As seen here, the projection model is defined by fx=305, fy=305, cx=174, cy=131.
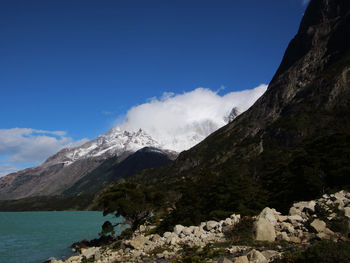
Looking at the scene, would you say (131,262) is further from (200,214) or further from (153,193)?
(153,193)

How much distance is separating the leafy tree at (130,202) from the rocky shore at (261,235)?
37.1 m

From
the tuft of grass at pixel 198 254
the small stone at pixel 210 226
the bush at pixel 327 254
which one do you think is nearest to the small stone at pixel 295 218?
the tuft of grass at pixel 198 254

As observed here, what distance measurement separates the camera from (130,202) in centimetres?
6894

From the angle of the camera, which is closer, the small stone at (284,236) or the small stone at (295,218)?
the small stone at (284,236)

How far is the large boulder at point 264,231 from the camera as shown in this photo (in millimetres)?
25506

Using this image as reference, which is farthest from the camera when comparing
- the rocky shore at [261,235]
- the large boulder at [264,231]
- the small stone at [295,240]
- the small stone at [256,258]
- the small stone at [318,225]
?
the large boulder at [264,231]

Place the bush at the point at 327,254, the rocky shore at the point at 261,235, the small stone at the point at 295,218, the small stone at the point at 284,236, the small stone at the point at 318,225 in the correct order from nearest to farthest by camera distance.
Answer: the bush at the point at 327,254 → the rocky shore at the point at 261,235 → the small stone at the point at 318,225 → the small stone at the point at 284,236 → the small stone at the point at 295,218

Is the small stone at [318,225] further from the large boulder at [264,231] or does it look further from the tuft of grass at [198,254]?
the tuft of grass at [198,254]

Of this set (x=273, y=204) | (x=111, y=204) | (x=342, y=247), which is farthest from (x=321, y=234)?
(x=111, y=204)

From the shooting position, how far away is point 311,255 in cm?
1483

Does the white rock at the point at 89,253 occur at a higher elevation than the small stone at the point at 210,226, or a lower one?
lower

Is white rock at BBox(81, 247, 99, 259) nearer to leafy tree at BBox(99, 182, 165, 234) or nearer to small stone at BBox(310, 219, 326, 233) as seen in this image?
leafy tree at BBox(99, 182, 165, 234)

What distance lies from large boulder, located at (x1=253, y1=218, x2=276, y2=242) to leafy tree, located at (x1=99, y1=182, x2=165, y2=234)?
45807mm

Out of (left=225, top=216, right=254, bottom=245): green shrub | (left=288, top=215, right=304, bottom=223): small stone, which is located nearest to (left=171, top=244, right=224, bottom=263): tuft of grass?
(left=225, top=216, right=254, bottom=245): green shrub
